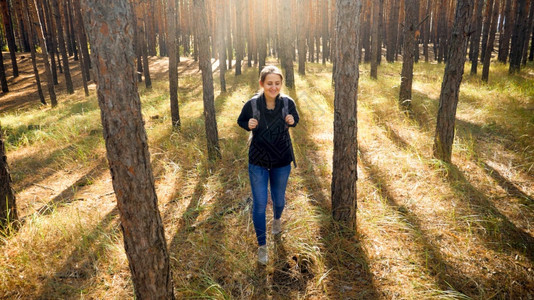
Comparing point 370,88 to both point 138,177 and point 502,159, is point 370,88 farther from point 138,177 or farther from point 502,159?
point 138,177

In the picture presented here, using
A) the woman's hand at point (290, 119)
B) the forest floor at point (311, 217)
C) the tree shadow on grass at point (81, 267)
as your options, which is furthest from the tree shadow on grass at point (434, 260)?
the tree shadow on grass at point (81, 267)

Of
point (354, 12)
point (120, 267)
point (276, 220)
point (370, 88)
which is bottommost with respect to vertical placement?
point (120, 267)

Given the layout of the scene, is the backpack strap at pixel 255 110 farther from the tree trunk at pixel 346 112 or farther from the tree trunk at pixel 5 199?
the tree trunk at pixel 5 199

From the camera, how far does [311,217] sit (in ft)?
12.1

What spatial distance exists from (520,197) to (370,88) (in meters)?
6.42

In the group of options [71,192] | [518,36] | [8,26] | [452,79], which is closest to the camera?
[452,79]

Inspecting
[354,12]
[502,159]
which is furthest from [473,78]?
[354,12]

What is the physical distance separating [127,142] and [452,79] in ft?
16.4

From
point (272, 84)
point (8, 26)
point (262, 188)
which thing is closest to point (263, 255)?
point (262, 188)

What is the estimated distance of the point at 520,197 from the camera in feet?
12.9

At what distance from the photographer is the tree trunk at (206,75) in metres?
5.48

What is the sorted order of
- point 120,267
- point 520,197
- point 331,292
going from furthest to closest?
point 520,197 < point 120,267 < point 331,292

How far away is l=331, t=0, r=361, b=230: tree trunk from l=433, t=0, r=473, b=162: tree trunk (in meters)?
2.59

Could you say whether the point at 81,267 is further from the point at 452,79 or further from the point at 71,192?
the point at 452,79
